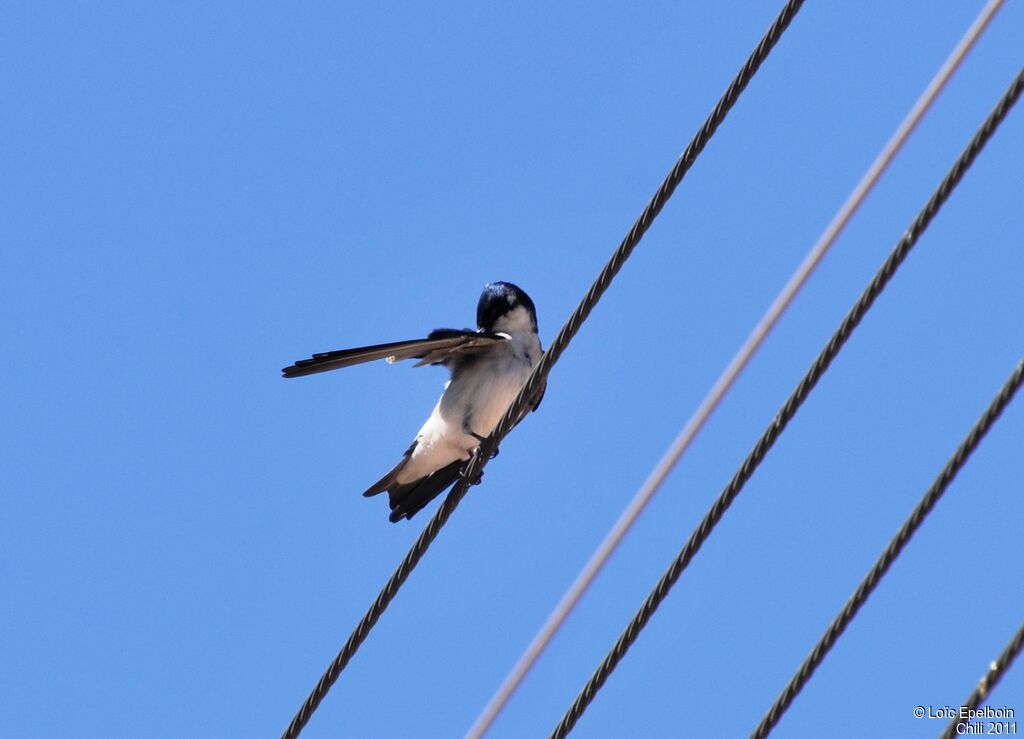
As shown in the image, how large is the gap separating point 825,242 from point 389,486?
5.13m

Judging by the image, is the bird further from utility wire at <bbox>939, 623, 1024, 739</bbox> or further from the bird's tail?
utility wire at <bbox>939, 623, 1024, 739</bbox>

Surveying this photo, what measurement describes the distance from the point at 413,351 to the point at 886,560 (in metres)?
3.94

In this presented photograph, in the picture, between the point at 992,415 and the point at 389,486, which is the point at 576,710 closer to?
the point at 992,415

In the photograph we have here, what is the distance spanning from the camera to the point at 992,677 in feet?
13.4

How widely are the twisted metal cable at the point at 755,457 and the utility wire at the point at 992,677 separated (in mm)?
835

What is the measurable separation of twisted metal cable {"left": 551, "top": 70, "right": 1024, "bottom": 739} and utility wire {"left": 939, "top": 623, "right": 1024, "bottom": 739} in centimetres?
83

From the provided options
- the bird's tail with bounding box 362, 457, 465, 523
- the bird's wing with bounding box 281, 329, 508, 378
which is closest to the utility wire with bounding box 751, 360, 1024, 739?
the bird's wing with bounding box 281, 329, 508, 378

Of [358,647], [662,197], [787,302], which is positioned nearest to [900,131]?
[787,302]

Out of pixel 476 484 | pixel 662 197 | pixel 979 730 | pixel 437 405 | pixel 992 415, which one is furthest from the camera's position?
pixel 437 405

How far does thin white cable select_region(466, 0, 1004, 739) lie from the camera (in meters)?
4.32

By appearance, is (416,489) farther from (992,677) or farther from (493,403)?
(992,677)

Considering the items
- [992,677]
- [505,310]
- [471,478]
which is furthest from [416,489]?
[992,677]

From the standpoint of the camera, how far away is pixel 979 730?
4555mm

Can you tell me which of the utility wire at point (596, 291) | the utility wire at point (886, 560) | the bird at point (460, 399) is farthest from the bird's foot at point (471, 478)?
the utility wire at point (886, 560)
